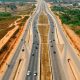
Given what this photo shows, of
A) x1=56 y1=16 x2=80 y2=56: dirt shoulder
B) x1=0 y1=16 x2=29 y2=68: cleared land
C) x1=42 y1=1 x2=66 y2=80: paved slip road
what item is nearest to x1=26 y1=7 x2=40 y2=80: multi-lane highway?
x1=42 y1=1 x2=66 y2=80: paved slip road

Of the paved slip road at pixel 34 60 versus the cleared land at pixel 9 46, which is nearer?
the paved slip road at pixel 34 60

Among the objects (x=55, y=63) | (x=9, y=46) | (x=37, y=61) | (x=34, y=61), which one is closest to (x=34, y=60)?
(x=34, y=61)

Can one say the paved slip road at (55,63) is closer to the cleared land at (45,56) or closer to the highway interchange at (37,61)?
the highway interchange at (37,61)

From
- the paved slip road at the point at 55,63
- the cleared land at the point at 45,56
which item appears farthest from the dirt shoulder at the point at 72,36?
the cleared land at the point at 45,56

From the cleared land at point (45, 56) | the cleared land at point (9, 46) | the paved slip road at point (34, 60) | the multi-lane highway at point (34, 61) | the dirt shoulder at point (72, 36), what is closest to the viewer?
the paved slip road at point (34, 60)

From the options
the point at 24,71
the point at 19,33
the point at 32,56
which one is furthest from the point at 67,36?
the point at 24,71

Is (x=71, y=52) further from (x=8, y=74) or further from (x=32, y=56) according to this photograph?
(x=8, y=74)

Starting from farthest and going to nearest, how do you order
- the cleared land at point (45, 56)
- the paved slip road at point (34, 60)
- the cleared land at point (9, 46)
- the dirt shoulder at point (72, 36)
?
the dirt shoulder at point (72, 36)
the cleared land at point (9, 46)
the cleared land at point (45, 56)
the paved slip road at point (34, 60)

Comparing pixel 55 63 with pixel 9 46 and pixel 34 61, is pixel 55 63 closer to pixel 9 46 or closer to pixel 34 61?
pixel 34 61

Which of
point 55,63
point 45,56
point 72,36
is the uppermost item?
point 55,63

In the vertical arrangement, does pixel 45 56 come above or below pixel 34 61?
below

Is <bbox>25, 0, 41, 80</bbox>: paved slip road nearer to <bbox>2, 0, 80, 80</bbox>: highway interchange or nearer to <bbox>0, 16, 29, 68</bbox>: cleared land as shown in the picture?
<bbox>2, 0, 80, 80</bbox>: highway interchange
